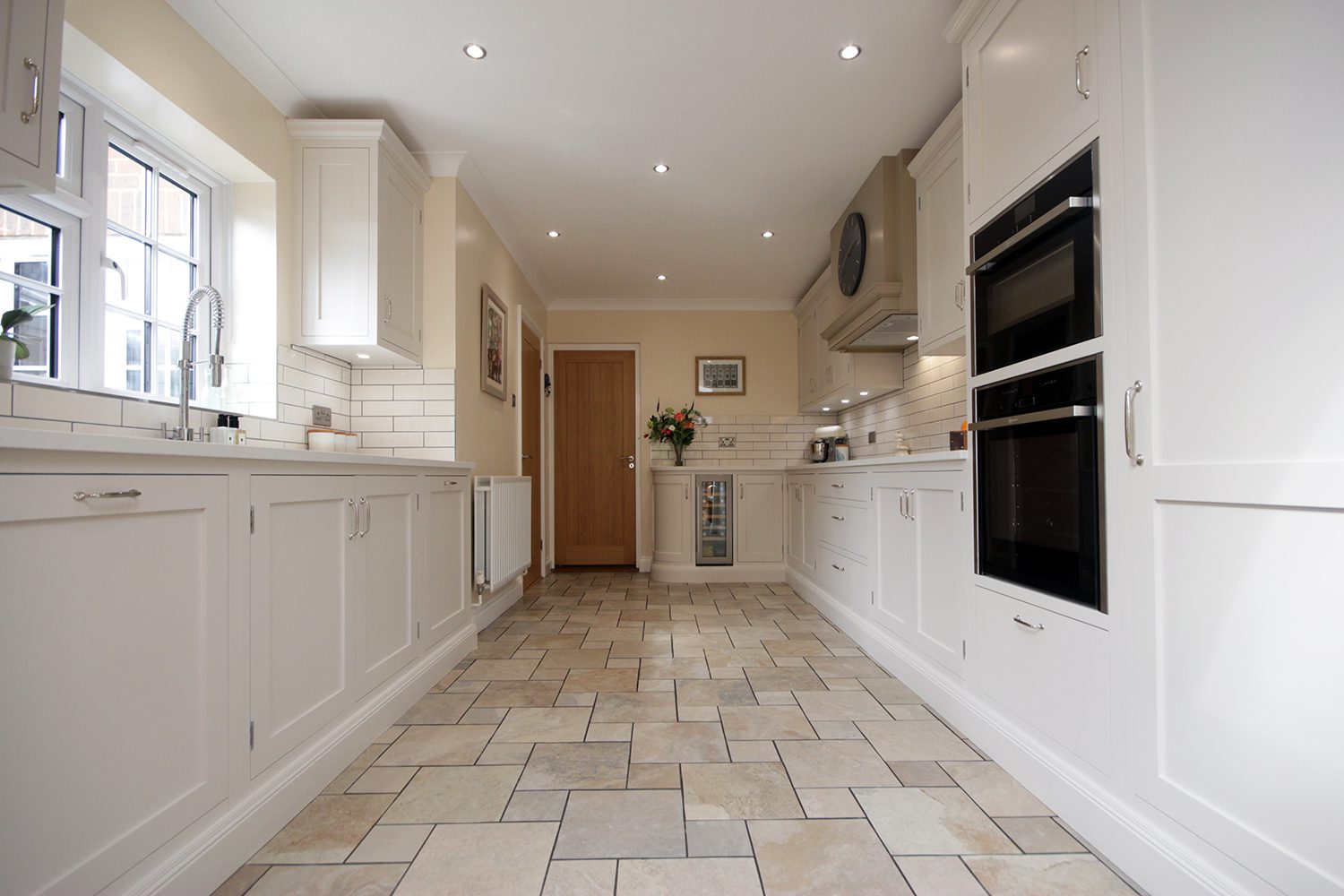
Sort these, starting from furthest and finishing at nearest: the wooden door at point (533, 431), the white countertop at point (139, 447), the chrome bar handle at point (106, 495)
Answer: the wooden door at point (533, 431) < the chrome bar handle at point (106, 495) < the white countertop at point (139, 447)

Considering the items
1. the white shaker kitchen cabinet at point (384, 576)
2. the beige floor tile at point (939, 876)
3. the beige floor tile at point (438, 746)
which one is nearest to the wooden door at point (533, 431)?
the white shaker kitchen cabinet at point (384, 576)

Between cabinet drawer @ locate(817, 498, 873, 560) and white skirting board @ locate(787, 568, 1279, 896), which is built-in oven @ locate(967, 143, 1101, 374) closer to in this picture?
white skirting board @ locate(787, 568, 1279, 896)

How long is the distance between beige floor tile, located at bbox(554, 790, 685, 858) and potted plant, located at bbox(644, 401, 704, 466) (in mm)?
4001

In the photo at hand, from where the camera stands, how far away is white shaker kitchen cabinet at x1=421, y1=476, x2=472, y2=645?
2.60 metres

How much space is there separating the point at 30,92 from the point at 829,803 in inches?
99.1

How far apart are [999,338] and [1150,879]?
1.36 meters

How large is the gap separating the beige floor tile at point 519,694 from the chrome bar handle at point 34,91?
2071mm

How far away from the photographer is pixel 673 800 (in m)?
1.64

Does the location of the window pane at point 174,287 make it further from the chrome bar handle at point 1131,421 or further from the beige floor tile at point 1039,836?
the beige floor tile at point 1039,836

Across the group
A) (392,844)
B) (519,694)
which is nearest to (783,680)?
(519,694)

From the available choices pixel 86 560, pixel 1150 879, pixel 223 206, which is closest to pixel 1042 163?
pixel 1150 879

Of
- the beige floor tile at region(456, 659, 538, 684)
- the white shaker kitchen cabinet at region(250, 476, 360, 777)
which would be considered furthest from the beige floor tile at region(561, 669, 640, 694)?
the white shaker kitchen cabinet at region(250, 476, 360, 777)

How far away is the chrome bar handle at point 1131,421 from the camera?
52.1 inches

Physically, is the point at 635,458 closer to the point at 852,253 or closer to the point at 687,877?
the point at 852,253
